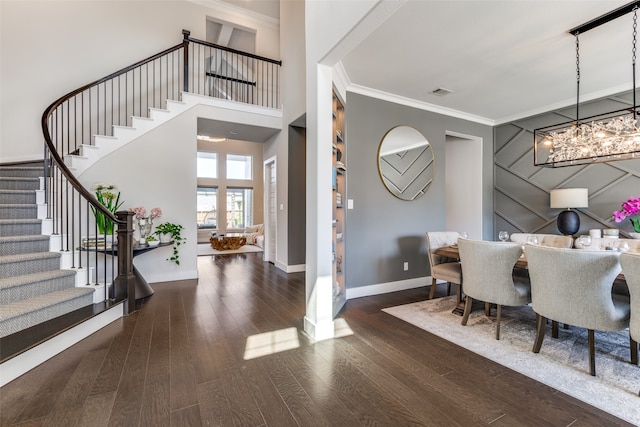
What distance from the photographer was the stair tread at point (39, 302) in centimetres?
208

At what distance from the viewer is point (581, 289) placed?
1.93 m

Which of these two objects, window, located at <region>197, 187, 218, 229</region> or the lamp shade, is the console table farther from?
the lamp shade

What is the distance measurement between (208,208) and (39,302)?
8371mm

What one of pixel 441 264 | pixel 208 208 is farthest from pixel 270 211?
pixel 208 208

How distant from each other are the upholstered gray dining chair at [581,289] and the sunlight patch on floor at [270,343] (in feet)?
6.52

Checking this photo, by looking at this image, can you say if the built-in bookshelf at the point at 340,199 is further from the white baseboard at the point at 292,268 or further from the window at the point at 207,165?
the window at the point at 207,165

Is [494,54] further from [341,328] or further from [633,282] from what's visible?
[341,328]

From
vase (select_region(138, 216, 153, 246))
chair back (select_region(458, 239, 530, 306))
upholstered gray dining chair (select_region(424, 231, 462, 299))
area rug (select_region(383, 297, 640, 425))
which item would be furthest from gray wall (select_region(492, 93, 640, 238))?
vase (select_region(138, 216, 153, 246))

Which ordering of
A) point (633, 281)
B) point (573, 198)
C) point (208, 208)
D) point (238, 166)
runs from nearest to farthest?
point (633, 281)
point (573, 198)
point (208, 208)
point (238, 166)

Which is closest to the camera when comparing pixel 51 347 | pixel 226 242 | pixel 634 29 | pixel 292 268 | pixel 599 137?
pixel 51 347

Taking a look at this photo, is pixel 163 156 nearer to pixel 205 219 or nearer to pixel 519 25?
pixel 519 25

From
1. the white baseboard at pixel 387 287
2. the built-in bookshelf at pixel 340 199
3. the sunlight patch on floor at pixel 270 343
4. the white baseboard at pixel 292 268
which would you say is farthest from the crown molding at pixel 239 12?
the sunlight patch on floor at pixel 270 343

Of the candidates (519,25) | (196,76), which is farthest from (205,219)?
(519,25)

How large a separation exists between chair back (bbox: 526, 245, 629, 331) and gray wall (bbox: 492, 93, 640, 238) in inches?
104
